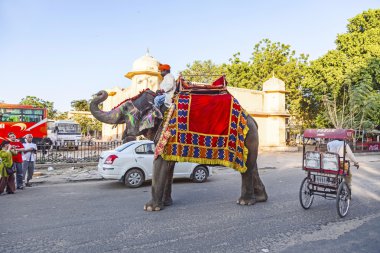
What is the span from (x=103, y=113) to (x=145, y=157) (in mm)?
4288

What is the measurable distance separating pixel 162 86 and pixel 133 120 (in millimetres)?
1063

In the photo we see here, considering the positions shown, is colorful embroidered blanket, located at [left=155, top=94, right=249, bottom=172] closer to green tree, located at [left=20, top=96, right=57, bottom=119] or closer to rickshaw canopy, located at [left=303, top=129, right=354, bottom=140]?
rickshaw canopy, located at [left=303, top=129, right=354, bottom=140]

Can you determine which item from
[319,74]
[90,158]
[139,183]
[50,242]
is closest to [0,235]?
[50,242]

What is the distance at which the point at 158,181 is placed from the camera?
714 centimetres

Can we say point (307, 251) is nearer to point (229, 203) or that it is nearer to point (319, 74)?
point (229, 203)

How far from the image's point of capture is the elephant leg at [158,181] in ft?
23.5

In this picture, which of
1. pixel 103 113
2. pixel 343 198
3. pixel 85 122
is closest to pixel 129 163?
pixel 103 113

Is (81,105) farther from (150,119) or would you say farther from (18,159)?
(150,119)

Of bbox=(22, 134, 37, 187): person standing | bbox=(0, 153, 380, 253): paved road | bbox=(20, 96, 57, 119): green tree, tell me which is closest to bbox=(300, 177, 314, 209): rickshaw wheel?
bbox=(0, 153, 380, 253): paved road

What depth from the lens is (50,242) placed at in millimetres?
5188

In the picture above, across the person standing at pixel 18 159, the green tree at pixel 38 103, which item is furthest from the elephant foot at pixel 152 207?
the green tree at pixel 38 103

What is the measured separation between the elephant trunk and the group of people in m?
4.15

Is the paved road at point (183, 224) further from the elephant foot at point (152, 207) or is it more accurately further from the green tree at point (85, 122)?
the green tree at point (85, 122)

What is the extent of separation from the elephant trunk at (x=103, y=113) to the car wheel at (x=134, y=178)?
12.9 ft
